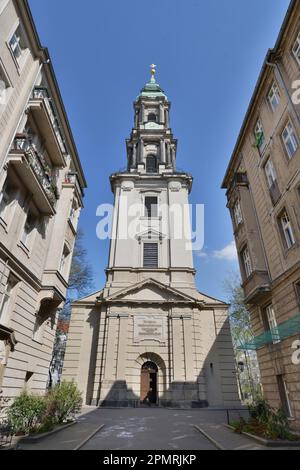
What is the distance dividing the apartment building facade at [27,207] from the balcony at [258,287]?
10.4 m

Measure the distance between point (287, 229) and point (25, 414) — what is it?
43.6ft

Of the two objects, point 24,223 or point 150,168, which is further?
point 150,168

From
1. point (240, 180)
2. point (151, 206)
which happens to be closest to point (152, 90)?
point (151, 206)

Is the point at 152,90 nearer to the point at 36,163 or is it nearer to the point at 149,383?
the point at 36,163

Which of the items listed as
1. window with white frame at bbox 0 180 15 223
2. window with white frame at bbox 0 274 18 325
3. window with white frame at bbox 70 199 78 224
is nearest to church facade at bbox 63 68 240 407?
window with white frame at bbox 70 199 78 224

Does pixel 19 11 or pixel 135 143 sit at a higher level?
pixel 135 143

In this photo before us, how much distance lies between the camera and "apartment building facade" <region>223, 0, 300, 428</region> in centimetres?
1212

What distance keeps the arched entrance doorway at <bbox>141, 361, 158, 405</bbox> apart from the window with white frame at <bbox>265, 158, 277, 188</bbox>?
18.0m

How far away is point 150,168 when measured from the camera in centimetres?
3862

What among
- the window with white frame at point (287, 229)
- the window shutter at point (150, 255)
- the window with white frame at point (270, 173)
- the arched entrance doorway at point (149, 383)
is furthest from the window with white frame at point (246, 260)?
the arched entrance doorway at point (149, 383)

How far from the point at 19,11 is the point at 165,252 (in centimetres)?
2231
